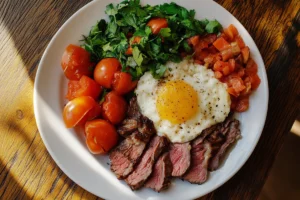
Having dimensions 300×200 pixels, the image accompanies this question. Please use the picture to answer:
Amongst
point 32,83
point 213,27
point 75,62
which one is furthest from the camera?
point 32,83

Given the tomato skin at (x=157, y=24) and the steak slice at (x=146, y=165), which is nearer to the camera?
the steak slice at (x=146, y=165)

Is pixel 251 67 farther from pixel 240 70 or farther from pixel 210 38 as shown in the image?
pixel 210 38

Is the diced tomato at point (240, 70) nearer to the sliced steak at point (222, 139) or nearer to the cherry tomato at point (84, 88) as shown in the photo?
the sliced steak at point (222, 139)

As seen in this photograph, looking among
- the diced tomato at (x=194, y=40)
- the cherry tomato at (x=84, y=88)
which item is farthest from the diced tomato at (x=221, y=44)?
the cherry tomato at (x=84, y=88)

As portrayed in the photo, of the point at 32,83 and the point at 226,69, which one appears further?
the point at 32,83

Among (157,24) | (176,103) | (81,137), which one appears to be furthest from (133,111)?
(157,24)
